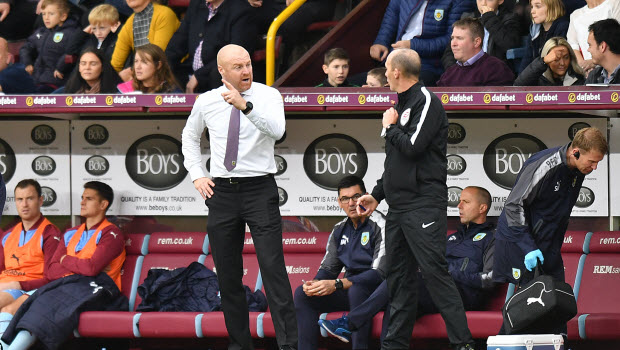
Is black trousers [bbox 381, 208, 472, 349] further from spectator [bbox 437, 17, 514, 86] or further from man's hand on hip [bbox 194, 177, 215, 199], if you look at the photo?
spectator [bbox 437, 17, 514, 86]

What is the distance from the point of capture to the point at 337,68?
888 cm

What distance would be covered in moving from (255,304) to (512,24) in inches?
129

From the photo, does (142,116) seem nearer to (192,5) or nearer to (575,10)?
(192,5)

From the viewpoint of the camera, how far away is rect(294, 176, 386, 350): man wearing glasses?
7.86 metres

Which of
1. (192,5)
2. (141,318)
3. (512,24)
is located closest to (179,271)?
(141,318)

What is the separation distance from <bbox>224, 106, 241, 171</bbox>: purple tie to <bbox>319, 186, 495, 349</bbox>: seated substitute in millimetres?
1696

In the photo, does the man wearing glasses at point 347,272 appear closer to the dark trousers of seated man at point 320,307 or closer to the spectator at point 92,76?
the dark trousers of seated man at point 320,307

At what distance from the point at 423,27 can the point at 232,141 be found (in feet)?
10.8

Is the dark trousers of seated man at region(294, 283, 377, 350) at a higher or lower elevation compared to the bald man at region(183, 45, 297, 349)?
lower

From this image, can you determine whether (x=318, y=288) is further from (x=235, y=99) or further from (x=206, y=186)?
(x=235, y=99)

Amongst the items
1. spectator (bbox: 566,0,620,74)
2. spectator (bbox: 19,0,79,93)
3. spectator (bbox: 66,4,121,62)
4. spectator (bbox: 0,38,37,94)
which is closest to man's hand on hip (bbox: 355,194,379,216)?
spectator (bbox: 566,0,620,74)

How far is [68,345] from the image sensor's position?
8.75 m

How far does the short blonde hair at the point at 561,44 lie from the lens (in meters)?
8.30

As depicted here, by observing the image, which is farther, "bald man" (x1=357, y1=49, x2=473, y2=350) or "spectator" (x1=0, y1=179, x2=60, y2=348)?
"spectator" (x1=0, y1=179, x2=60, y2=348)
